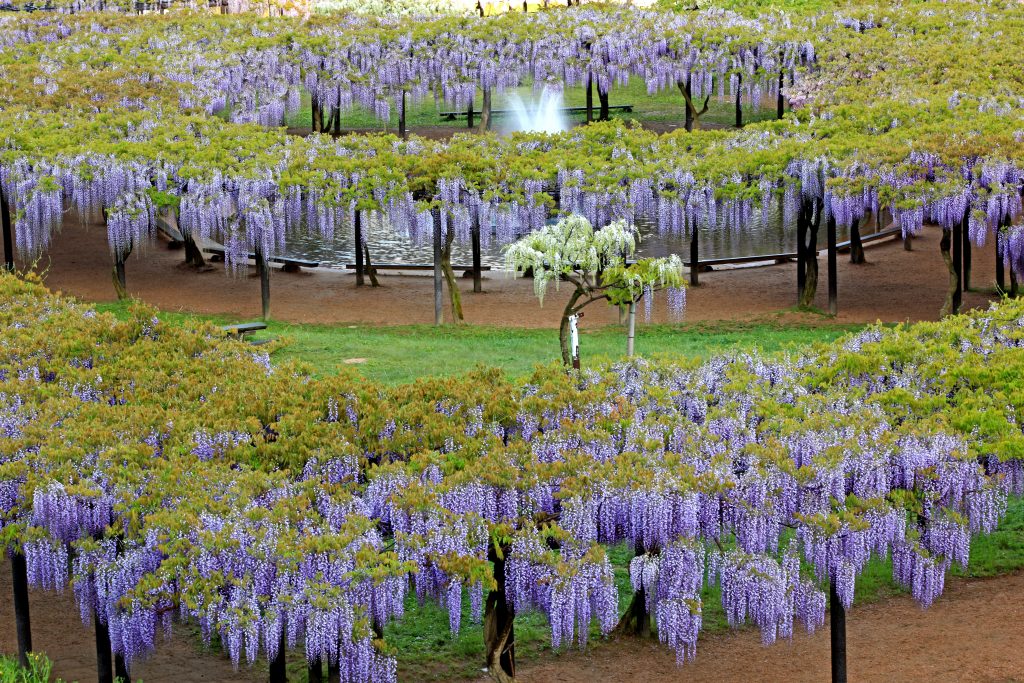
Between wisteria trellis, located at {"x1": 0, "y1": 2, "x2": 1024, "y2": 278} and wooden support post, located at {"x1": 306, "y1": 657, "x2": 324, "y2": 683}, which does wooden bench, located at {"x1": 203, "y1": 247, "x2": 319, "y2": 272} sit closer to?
wisteria trellis, located at {"x1": 0, "y1": 2, "x2": 1024, "y2": 278}

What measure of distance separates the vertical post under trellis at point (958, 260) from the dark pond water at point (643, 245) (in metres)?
8.16

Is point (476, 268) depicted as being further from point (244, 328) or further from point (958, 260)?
point (958, 260)

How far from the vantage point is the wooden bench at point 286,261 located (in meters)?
36.4

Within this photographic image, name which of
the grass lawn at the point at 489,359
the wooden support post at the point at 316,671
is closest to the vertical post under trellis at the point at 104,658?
the wooden support post at the point at 316,671

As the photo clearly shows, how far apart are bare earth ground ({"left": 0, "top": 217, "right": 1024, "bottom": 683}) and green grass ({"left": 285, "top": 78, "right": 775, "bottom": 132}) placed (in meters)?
15.8

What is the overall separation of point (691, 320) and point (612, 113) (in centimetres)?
2570

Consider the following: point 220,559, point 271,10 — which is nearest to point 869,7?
point 271,10

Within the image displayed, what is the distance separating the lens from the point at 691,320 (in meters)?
30.4

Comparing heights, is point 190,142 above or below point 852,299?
above

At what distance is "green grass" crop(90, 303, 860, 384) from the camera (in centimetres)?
2603

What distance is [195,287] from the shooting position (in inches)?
1351

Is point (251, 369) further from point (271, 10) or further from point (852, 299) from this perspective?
point (271, 10)

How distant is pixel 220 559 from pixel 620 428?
187 inches

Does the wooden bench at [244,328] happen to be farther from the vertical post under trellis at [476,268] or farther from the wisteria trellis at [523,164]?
the vertical post under trellis at [476,268]
